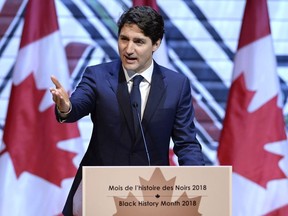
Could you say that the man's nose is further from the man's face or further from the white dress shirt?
the white dress shirt

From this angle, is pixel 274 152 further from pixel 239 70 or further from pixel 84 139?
pixel 84 139

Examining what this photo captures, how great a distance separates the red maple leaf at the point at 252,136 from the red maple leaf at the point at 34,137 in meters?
0.95

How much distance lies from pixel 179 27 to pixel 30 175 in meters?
1.28

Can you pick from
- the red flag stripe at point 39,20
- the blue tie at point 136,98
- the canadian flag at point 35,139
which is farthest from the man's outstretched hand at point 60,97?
the red flag stripe at point 39,20

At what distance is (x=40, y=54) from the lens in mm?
3838

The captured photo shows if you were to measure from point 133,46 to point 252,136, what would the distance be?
1840mm

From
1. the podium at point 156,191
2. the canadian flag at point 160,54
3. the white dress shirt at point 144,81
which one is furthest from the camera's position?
the canadian flag at point 160,54

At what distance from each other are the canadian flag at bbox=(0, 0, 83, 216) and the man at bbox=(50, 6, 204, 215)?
1.53 m

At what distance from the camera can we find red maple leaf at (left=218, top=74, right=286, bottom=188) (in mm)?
3812

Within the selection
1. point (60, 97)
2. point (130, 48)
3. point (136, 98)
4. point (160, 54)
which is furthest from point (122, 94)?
point (160, 54)

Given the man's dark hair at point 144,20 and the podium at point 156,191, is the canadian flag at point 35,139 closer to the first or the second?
the man's dark hair at point 144,20

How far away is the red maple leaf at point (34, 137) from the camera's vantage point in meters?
3.80

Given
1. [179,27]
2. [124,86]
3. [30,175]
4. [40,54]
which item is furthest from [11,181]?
[124,86]

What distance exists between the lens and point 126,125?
222 centimetres
